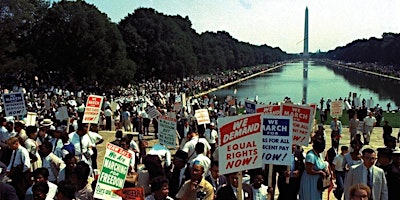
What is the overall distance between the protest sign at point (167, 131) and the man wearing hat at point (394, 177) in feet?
19.0

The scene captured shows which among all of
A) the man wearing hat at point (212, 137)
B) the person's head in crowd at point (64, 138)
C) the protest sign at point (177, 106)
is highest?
the person's head in crowd at point (64, 138)

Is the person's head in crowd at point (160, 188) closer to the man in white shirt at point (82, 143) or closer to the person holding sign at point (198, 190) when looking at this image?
the person holding sign at point (198, 190)

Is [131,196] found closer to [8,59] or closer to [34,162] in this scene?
[34,162]

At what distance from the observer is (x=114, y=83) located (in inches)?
2334

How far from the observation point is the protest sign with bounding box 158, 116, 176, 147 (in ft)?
42.3

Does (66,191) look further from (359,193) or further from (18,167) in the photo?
(359,193)

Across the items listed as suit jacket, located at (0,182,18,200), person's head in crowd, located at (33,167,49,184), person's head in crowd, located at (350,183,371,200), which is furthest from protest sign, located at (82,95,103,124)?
person's head in crowd, located at (350,183,371,200)

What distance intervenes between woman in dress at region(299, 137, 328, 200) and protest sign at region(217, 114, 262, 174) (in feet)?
5.01

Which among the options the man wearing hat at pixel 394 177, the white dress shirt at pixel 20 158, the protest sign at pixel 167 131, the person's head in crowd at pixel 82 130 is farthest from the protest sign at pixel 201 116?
the man wearing hat at pixel 394 177

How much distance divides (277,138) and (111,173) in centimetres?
259

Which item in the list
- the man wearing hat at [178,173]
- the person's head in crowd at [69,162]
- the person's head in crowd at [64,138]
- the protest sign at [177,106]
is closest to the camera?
the person's head in crowd at [69,162]

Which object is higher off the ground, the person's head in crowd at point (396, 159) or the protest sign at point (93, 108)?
the protest sign at point (93, 108)

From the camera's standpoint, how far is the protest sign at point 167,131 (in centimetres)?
1291

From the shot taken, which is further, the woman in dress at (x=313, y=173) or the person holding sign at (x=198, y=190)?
the woman in dress at (x=313, y=173)
